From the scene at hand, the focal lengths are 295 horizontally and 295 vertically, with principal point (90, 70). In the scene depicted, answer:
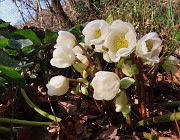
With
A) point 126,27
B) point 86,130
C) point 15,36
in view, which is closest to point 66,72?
point 15,36

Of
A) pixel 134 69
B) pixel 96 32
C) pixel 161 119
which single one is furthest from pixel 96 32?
pixel 161 119

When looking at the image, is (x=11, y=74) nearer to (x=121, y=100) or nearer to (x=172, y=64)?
(x=121, y=100)

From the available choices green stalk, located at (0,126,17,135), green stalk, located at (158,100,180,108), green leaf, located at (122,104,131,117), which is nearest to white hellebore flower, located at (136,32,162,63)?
green leaf, located at (122,104,131,117)

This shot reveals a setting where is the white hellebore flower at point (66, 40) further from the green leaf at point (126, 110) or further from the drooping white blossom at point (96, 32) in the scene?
the green leaf at point (126, 110)

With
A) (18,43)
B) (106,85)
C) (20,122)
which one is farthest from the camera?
(18,43)

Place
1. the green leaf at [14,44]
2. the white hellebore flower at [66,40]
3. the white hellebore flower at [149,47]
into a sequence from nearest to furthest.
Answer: the white hellebore flower at [149,47]
the white hellebore flower at [66,40]
the green leaf at [14,44]

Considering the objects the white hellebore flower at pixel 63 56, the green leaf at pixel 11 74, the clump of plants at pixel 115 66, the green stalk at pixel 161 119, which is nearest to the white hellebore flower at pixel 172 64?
the clump of plants at pixel 115 66

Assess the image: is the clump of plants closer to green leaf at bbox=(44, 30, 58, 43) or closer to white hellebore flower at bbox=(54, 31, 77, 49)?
white hellebore flower at bbox=(54, 31, 77, 49)
